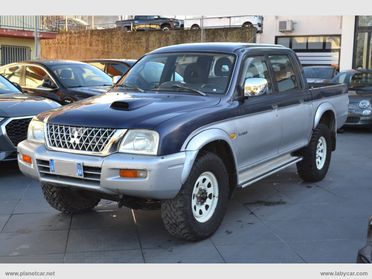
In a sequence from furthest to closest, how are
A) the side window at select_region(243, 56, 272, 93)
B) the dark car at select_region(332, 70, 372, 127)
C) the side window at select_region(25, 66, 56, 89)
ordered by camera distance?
the dark car at select_region(332, 70, 372, 127) → the side window at select_region(25, 66, 56, 89) → the side window at select_region(243, 56, 272, 93)

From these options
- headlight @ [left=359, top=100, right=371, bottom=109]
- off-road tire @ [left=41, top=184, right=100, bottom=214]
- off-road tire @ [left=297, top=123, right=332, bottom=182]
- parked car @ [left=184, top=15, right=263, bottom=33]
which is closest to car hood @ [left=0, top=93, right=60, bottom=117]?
off-road tire @ [left=41, top=184, right=100, bottom=214]

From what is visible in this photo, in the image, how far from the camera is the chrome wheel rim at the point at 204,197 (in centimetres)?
471

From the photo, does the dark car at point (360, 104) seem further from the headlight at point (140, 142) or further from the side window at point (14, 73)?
the headlight at point (140, 142)

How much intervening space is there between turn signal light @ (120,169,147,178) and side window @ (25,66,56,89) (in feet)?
20.7

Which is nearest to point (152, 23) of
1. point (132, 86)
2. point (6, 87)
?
point (6, 87)

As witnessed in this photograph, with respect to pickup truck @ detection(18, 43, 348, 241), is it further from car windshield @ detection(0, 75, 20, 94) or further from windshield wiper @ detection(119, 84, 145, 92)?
car windshield @ detection(0, 75, 20, 94)

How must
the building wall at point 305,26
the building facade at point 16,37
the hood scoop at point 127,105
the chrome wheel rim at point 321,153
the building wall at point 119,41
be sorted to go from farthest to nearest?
the building wall at point 119,41
the building wall at point 305,26
the building facade at point 16,37
the chrome wheel rim at point 321,153
the hood scoop at point 127,105

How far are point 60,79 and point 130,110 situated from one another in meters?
5.97

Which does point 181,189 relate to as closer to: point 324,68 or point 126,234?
point 126,234

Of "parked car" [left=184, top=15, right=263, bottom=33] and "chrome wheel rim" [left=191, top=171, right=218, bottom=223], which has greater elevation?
"parked car" [left=184, top=15, right=263, bottom=33]

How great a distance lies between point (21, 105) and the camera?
25.2ft

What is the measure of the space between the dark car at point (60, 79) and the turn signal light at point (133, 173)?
5582mm

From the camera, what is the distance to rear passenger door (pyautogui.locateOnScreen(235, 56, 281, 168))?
17.3 feet

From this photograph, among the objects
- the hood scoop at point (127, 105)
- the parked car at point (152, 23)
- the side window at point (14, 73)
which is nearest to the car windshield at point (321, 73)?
the side window at point (14, 73)
